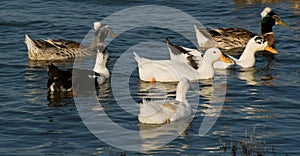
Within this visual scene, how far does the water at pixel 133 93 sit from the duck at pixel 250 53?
217mm

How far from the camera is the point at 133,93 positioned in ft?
46.7

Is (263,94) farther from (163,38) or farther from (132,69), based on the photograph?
(163,38)

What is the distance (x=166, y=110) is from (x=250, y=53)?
4.88 m

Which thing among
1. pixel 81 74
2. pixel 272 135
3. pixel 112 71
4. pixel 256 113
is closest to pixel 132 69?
pixel 112 71

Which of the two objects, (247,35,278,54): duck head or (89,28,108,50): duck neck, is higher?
(89,28,108,50): duck neck

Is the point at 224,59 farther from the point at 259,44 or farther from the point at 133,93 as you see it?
the point at 133,93

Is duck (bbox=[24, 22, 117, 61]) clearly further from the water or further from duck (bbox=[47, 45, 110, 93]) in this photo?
duck (bbox=[47, 45, 110, 93])

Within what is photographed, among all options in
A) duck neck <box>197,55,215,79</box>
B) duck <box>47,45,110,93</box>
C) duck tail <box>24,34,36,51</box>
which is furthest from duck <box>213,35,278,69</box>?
duck tail <box>24,34,36,51</box>

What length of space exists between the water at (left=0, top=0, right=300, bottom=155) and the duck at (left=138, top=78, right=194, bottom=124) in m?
0.23

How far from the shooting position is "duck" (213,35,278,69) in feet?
53.1

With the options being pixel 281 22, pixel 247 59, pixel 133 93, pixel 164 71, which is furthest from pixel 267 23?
pixel 133 93


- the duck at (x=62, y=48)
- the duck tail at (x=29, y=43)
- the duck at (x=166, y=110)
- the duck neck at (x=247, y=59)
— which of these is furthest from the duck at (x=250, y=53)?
the duck tail at (x=29, y=43)

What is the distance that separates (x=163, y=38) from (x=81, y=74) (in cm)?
431

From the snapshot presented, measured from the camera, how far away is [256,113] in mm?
12805
